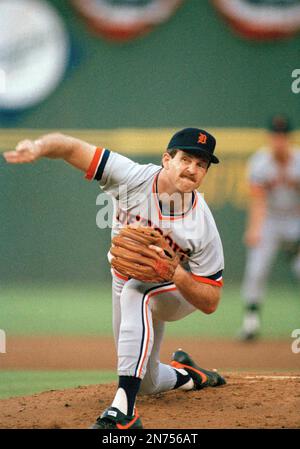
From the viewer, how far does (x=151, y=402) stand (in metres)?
3.58

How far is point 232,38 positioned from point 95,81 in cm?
148

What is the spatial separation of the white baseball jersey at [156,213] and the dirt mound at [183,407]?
0.58 meters

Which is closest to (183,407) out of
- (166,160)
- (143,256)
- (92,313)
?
(143,256)

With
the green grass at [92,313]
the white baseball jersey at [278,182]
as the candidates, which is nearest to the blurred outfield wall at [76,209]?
the green grass at [92,313]

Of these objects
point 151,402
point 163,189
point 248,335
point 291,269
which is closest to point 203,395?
point 151,402

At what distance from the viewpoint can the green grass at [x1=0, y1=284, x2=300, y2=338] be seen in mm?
6664

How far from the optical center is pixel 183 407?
3516 mm

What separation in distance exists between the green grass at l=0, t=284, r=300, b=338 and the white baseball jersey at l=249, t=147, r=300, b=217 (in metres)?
1.00

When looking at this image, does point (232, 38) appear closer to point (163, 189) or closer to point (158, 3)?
point (158, 3)

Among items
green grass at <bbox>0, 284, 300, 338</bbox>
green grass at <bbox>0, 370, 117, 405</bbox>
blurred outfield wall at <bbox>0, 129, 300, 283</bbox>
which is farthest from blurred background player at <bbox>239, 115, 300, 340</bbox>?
green grass at <bbox>0, 370, 117, 405</bbox>

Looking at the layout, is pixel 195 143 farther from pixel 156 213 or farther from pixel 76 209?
pixel 76 209

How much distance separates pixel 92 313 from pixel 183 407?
150 inches

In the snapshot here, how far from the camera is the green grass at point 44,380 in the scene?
4465 mm

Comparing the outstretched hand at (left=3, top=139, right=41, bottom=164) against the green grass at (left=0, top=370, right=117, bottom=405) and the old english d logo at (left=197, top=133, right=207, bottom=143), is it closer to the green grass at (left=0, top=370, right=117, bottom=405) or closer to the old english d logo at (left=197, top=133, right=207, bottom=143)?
the old english d logo at (left=197, top=133, right=207, bottom=143)
